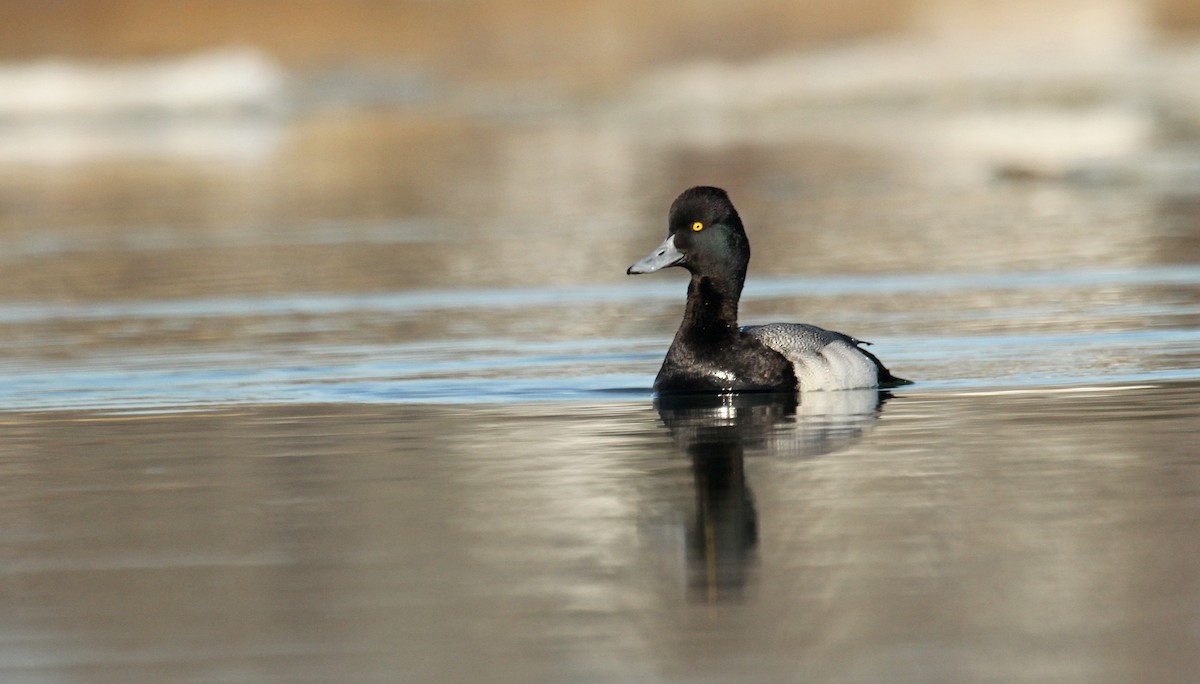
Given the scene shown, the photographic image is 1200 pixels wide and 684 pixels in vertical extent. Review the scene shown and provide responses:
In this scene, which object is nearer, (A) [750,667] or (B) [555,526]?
(A) [750,667]

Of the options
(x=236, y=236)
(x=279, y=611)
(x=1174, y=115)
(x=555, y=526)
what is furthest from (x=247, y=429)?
(x=1174, y=115)

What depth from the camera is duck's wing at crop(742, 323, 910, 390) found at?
41.1ft

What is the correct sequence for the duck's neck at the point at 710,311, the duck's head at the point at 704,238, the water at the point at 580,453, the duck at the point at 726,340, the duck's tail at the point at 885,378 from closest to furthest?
1. the water at the point at 580,453
2. the duck at the point at 726,340
3. the duck's neck at the point at 710,311
4. the duck's tail at the point at 885,378
5. the duck's head at the point at 704,238

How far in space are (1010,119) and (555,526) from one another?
143 feet

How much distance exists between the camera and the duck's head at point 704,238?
13.0 meters

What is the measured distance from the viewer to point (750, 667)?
624 cm

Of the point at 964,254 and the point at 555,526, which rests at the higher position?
the point at 964,254

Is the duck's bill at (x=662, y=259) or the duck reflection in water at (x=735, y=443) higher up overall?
the duck's bill at (x=662, y=259)

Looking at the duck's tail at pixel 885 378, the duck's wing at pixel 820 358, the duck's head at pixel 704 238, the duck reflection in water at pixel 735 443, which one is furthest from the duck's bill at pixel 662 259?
the duck's tail at pixel 885 378

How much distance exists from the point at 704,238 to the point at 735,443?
8.70 feet

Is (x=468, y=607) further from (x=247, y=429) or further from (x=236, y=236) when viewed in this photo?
(x=236, y=236)

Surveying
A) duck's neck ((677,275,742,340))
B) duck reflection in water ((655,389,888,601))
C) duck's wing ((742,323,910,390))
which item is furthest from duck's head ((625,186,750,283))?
duck reflection in water ((655,389,888,601))

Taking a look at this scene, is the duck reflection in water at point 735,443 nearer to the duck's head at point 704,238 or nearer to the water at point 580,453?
the water at point 580,453

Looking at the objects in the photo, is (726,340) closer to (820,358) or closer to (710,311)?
(710,311)
